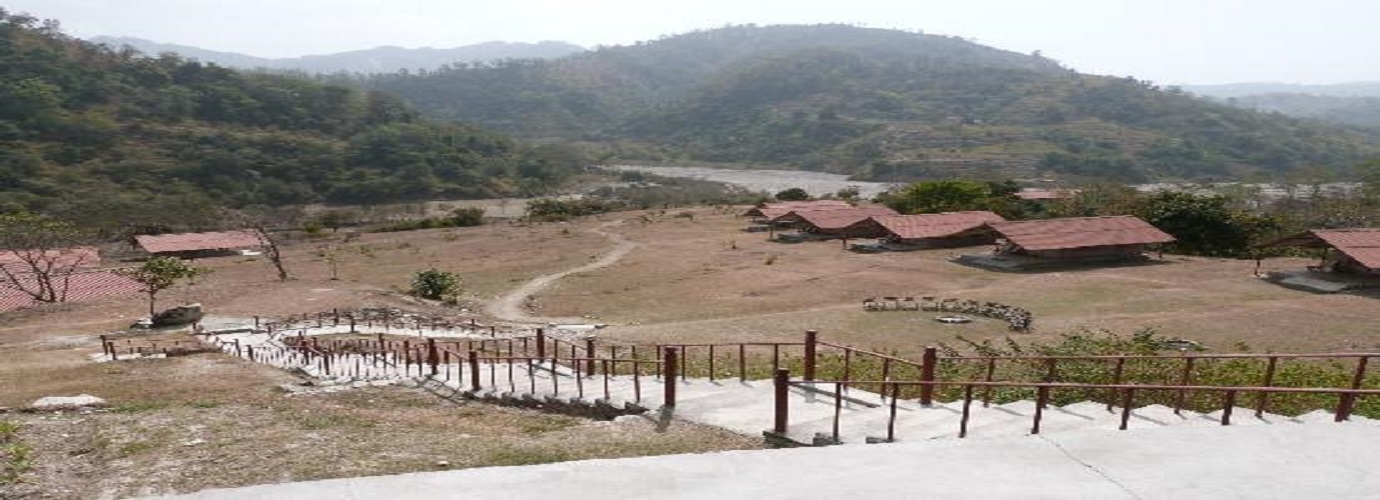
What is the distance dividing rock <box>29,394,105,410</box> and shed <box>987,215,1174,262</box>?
4324 centimetres

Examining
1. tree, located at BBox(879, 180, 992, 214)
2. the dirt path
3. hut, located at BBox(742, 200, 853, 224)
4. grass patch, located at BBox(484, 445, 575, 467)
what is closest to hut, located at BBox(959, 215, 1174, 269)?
tree, located at BBox(879, 180, 992, 214)

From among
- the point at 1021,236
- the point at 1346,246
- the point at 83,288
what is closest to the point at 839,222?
the point at 1021,236

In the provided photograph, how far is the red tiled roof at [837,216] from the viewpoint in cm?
6322

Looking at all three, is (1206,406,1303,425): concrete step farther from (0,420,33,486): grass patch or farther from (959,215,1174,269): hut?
(959,215,1174,269): hut

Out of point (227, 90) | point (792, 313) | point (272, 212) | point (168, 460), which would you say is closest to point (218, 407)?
point (168, 460)

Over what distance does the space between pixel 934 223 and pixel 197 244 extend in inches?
2220

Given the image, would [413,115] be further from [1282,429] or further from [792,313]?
[1282,429]

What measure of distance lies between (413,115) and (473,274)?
123 metres

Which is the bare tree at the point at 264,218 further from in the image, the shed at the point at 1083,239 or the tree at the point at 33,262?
the shed at the point at 1083,239

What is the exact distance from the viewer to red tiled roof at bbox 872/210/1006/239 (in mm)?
55250

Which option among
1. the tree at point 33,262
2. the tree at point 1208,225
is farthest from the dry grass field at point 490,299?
the tree at point 33,262

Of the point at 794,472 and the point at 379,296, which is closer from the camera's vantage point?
the point at 794,472

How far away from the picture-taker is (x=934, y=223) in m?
56.9

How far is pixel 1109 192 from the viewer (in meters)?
68.1
